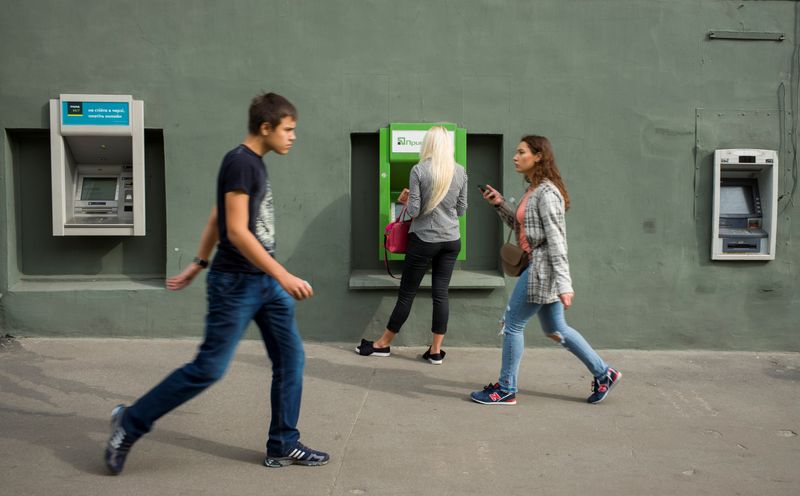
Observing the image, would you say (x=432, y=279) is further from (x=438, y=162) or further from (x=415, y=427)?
(x=415, y=427)

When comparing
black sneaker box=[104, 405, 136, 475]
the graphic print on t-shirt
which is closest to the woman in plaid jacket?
the graphic print on t-shirt

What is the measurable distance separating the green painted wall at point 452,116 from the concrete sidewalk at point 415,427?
393 mm

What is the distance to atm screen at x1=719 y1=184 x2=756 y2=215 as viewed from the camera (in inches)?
265

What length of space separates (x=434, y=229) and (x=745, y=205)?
9.43 ft

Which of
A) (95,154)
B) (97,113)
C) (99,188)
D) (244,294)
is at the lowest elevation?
(244,294)

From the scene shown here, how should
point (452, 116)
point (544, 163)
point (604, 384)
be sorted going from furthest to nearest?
point (452, 116), point (604, 384), point (544, 163)

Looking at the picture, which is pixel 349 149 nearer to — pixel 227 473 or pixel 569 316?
pixel 569 316

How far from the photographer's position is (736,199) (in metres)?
6.74

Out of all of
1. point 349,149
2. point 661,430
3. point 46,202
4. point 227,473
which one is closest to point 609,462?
point 661,430

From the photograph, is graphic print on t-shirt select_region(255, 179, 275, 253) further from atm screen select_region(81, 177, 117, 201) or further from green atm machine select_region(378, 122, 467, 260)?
atm screen select_region(81, 177, 117, 201)

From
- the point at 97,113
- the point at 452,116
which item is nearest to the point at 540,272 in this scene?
the point at 452,116

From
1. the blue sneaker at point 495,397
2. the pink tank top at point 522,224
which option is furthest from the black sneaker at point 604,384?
the pink tank top at point 522,224

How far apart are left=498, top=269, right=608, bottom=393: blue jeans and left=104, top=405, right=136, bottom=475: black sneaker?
7.70 ft

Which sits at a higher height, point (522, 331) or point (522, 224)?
point (522, 224)
